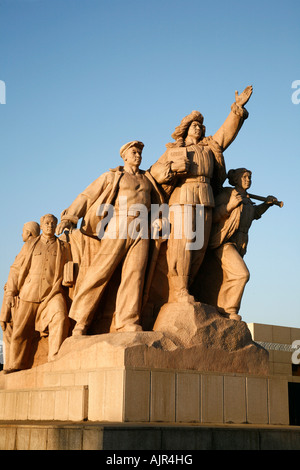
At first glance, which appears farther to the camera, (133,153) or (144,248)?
(133,153)

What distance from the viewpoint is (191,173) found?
993 centimetres

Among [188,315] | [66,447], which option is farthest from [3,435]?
[188,315]

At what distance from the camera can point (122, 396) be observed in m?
7.88

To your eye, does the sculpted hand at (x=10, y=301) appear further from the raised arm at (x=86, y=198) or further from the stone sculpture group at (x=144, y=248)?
the raised arm at (x=86, y=198)

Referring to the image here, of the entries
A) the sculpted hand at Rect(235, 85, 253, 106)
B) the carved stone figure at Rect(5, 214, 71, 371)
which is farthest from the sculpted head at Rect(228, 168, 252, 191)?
the carved stone figure at Rect(5, 214, 71, 371)

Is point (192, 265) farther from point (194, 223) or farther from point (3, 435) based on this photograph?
point (3, 435)

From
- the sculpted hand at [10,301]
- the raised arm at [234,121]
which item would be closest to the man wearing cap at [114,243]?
the raised arm at [234,121]

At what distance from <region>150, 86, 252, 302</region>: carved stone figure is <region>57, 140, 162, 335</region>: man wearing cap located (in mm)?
381

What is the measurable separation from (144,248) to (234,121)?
8.36 ft

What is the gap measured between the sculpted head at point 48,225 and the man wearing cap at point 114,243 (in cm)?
127

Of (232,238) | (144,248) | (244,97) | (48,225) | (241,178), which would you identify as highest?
(244,97)

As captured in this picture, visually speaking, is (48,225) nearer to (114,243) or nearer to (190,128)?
(114,243)

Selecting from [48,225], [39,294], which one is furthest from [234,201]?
[39,294]
